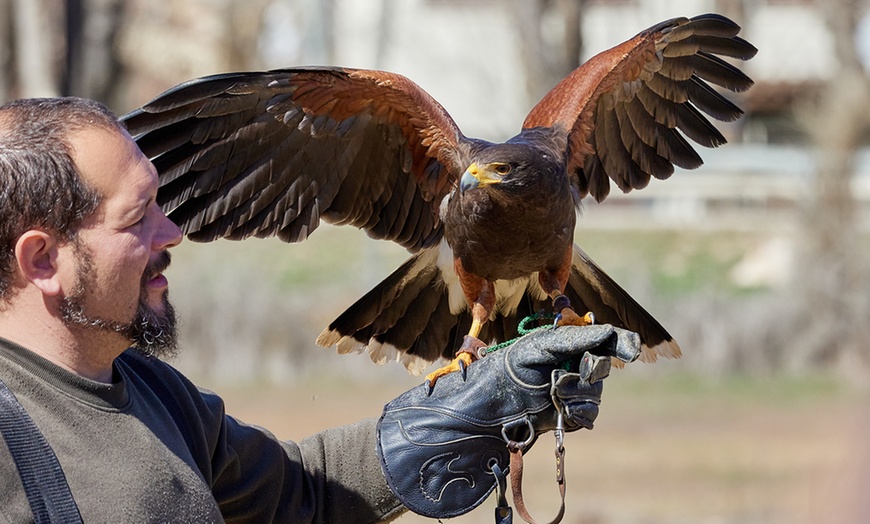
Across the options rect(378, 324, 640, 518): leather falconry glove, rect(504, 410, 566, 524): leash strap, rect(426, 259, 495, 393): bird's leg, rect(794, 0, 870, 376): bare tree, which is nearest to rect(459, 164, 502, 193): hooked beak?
rect(426, 259, 495, 393): bird's leg

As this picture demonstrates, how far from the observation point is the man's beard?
2762mm

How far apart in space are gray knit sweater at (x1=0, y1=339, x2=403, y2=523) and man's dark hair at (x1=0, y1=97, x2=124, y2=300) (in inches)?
10.3

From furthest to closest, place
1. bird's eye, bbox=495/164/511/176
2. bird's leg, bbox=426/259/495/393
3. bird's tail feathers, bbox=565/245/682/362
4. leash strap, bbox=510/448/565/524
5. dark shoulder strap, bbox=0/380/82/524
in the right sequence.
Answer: bird's tail feathers, bbox=565/245/682/362
bird's leg, bbox=426/259/495/393
bird's eye, bbox=495/164/511/176
leash strap, bbox=510/448/565/524
dark shoulder strap, bbox=0/380/82/524

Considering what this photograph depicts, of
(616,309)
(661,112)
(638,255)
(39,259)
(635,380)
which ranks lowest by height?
(635,380)

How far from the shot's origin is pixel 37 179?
2705 millimetres

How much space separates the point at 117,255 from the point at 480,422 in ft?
3.71

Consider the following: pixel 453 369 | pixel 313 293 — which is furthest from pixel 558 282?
pixel 313 293

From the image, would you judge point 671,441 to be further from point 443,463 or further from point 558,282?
point 443,463

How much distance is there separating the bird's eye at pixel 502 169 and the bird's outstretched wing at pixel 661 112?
0.68m

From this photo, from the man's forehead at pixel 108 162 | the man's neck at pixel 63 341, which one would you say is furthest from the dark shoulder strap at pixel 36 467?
the man's forehead at pixel 108 162

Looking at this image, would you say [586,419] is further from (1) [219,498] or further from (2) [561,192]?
(2) [561,192]

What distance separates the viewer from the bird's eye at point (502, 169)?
4.39 metres

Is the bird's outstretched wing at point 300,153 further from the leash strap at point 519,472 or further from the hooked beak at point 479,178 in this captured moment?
the leash strap at point 519,472

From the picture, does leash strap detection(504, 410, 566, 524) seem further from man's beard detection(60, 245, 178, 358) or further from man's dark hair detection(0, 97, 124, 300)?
man's dark hair detection(0, 97, 124, 300)
